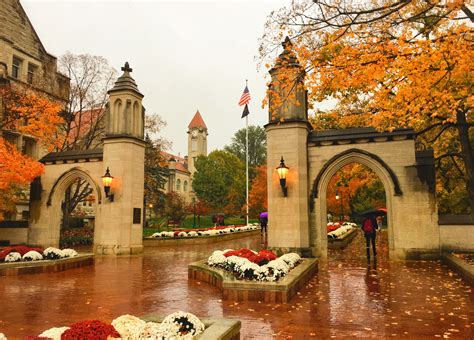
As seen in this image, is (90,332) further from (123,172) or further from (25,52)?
(25,52)

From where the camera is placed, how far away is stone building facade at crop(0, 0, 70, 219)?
2708 cm

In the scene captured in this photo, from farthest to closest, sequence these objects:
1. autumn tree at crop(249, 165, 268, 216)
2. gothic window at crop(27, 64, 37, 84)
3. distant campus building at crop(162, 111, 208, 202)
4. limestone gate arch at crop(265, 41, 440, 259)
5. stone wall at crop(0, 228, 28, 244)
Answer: distant campus building at crop(162, 111, 208, 202), autumn tree at crop(249, 165, 268, 216), gothic window at crop(27, 64, 37, 84), stone wall at crop(0, 228, 28, 244), limestone gate arch at crop(265, 41, 440, 259)

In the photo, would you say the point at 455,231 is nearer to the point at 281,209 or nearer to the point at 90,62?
the point at 281,209

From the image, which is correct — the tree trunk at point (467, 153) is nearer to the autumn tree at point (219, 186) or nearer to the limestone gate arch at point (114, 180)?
the limestone gate arch at point (114, 180)

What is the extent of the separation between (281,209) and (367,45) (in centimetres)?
773

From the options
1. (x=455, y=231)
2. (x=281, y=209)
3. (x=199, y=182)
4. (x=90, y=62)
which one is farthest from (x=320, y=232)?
(x=199, y=182)

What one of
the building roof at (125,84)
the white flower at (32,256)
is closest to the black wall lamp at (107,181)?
the building roof at (125,84)

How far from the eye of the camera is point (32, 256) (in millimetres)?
11945

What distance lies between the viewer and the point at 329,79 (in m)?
8.52

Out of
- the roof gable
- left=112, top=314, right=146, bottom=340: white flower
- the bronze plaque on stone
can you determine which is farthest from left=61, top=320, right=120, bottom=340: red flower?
the roof gable

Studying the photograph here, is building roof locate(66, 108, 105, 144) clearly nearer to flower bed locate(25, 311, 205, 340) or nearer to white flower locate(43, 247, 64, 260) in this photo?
white flower locate(43, 247, 64, 260)

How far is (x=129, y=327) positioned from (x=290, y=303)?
3.94 meters

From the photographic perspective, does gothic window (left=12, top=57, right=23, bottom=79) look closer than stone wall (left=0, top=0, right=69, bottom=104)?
No

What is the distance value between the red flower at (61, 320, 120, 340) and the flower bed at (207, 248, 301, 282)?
4.38 meters
